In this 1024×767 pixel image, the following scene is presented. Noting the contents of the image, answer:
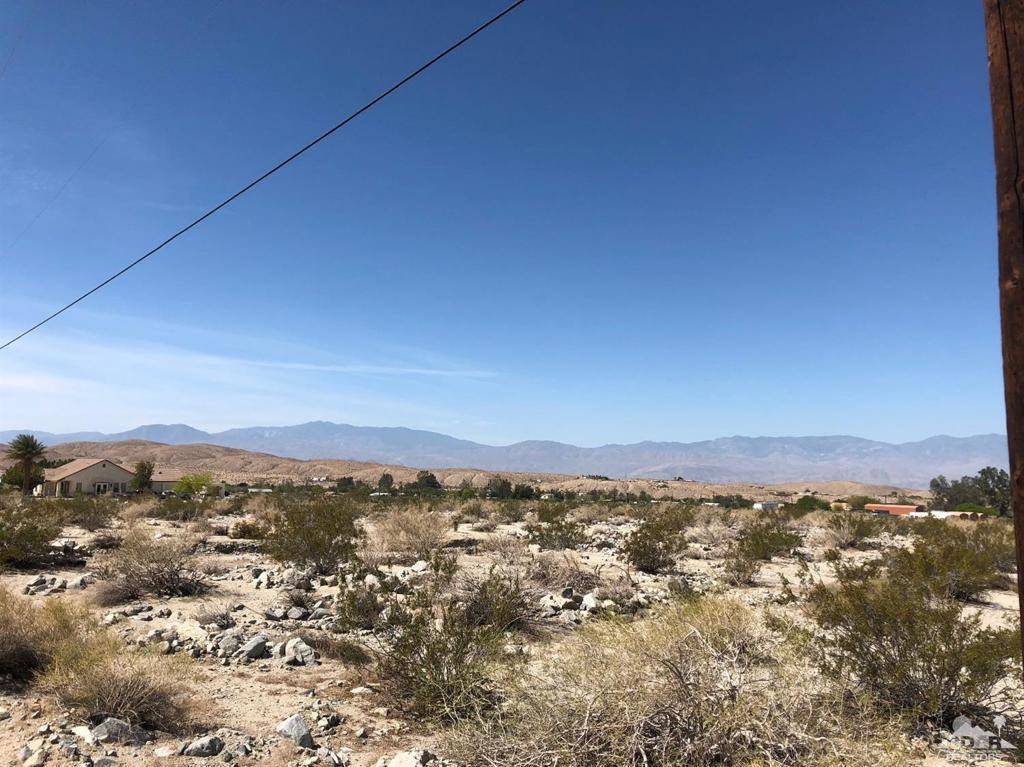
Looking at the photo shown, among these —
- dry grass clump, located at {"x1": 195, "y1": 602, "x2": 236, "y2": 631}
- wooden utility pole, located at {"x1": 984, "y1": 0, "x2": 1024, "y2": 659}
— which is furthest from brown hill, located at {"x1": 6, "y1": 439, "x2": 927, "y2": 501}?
wooden utility pole, located at {"x1": 984, "y1": 0, "x2": 1024, "y2": 659}

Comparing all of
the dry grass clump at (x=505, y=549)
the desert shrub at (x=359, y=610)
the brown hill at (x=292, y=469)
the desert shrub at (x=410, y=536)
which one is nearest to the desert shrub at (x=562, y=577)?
the dry grass clump at (x=505, y=549)

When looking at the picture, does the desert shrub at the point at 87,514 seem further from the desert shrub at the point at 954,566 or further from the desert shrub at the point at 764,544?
the desert shrub at the point at 954,566

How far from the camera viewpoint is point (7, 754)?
5.51 meters

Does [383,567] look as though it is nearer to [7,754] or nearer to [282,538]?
[282,538]

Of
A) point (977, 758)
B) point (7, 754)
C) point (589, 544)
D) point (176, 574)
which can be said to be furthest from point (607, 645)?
point (589, 544)

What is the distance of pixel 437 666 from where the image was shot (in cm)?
694

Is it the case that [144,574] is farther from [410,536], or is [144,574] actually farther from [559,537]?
[559,537]

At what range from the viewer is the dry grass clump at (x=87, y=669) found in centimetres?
627

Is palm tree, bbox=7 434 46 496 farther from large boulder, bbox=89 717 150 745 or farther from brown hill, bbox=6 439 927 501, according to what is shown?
brown hill, bbox=6 439 927 501

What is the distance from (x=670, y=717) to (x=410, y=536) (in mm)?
15749

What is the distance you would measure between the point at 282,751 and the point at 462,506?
2888 centimetres

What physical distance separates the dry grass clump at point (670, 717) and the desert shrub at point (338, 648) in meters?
3.26

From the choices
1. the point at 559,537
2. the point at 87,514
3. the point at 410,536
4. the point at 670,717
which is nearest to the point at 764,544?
the point at 559,537

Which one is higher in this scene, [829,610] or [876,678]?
[829,610]
